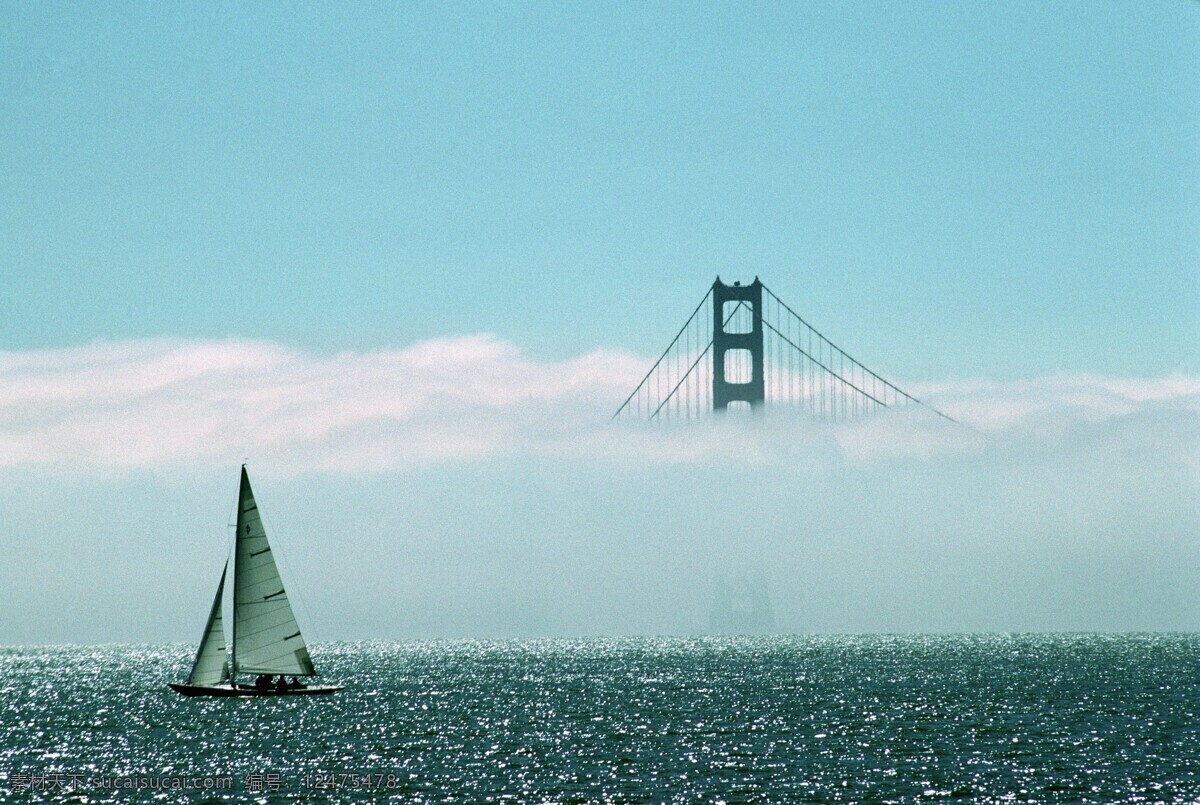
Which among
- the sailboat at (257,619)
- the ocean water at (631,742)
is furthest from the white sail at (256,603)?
the ocean water at (631,742)

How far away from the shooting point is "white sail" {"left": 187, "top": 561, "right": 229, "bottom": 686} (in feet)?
209

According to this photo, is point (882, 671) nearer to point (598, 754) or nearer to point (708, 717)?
point (708, 717)

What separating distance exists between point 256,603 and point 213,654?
5521 millimetres

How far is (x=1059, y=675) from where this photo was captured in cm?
10600

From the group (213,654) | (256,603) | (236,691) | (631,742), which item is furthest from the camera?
(213,654)

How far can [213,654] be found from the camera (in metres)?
64.7

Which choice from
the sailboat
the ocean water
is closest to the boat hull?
the sailboat

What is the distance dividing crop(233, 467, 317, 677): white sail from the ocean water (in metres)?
2.84

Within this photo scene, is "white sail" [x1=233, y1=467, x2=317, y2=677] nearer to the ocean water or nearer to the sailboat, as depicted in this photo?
the sailboat

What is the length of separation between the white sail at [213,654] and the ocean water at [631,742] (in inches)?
81.4

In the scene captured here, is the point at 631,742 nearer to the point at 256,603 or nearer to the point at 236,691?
the point at 256,603

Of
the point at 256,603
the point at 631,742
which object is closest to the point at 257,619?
the point at 256,603

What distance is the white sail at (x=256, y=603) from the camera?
199 ft

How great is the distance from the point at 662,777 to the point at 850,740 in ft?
42.1
